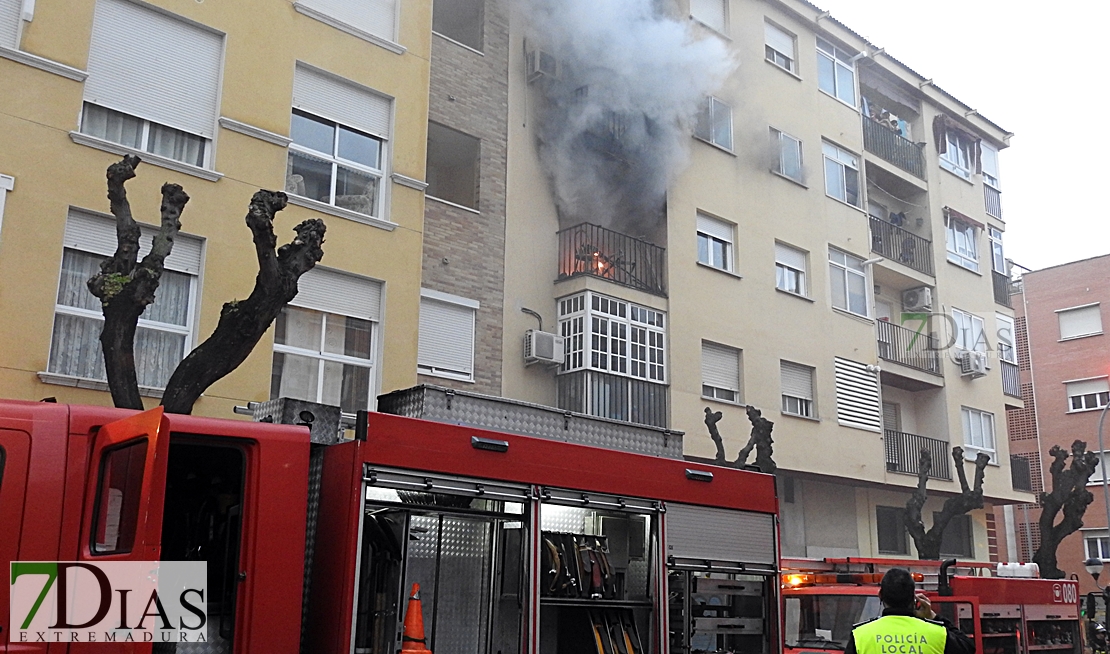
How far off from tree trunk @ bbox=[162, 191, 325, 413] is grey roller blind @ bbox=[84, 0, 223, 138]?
439 cm

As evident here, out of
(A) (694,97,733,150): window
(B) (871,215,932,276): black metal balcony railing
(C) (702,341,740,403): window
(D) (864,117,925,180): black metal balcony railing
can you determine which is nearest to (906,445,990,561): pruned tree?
(C) (702,341,740,403): window

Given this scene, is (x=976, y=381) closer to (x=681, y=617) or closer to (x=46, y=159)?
(x=681, y=617)

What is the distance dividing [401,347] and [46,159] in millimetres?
4811

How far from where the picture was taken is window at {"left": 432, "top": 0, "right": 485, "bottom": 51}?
1744 centimetres

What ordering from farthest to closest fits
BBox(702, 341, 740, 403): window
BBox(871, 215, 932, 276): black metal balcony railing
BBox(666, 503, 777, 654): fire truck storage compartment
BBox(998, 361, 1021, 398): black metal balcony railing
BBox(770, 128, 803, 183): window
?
BBox(998, 361, 1021, 398): black metal balcony railing < BBox(871, 215, 932, 276): black metal balcony railing < BBox(770, 128, 803, 183): window < BBox(702, 341, 740, 403): window < BBox(666, 503, 777, 654): fire truck storage compartment

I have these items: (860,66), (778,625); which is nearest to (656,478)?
(778,625)

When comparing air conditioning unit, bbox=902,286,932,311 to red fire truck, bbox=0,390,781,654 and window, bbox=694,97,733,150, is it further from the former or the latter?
red fire truck, bbox=0,390,781,654

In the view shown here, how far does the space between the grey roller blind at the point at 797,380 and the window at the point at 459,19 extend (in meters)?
8.67

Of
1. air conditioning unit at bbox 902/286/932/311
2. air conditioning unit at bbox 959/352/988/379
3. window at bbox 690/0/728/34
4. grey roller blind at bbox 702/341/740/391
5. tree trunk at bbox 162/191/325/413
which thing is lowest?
tree trunk at bbox 162/191/325/413

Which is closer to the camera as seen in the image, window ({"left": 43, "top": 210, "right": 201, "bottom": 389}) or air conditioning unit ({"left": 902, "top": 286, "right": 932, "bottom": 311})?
window ({"left": 43, "top": 210, "right": 201, "bottom": 389})

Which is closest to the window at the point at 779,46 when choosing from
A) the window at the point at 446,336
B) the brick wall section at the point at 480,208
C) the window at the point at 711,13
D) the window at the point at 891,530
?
the window at the point at 711,13

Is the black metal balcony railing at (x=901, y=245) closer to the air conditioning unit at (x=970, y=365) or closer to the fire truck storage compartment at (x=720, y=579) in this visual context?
the air conditioning unit at (x=970, y=365)

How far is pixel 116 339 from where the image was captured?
8.59m

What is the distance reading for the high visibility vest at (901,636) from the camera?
4.79 metres
